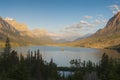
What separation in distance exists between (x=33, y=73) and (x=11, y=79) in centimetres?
5367

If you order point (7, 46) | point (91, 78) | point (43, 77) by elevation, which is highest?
point (7, 46)

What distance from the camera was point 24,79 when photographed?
289 feet

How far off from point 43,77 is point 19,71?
2003 inches

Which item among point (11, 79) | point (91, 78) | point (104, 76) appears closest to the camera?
point (91, 78)

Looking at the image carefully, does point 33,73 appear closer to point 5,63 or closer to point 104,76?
point 5,63

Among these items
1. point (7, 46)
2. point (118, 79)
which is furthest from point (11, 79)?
point (7, 46)

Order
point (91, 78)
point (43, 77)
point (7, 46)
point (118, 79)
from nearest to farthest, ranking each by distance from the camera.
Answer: point (91, 78), point (118, 79), point (43, 77), point (7, 46)

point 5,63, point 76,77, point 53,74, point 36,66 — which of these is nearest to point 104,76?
point 76,77

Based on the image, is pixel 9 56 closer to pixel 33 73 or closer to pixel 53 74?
pixel 33 73

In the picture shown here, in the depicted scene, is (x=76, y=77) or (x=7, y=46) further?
(x=7, y=46)

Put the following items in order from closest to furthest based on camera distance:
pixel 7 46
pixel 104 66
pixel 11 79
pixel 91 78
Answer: pixel 91 78 → pixel 11 79 → pixel 104 66 → pixel 7 46

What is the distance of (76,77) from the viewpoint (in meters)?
115

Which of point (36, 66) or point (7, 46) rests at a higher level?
point (7, 46)

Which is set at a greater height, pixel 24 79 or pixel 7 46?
pixel 7 46
